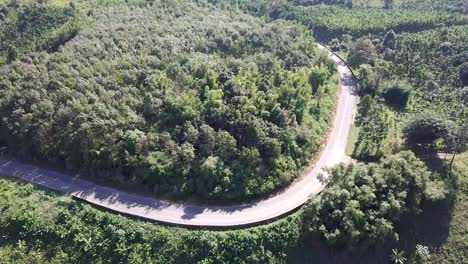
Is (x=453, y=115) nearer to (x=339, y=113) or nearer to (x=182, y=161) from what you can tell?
(x=339, y=113)

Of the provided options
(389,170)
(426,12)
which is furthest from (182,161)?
(426,12)

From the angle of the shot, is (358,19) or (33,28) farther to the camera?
(358,19)

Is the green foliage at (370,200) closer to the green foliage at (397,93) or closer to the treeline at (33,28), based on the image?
the green foliage at (397,93)

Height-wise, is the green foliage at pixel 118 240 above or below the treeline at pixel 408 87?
below

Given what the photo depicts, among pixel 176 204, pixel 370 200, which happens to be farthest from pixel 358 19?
pixel 176 204

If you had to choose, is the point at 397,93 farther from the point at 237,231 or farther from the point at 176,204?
the point at 176,204

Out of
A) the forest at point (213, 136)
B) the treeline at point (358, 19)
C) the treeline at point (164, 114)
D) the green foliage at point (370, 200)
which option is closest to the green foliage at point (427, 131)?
the forest at point (213, 136)

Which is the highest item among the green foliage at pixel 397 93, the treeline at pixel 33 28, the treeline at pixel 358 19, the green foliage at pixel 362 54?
the treeline at pixel 33 28
